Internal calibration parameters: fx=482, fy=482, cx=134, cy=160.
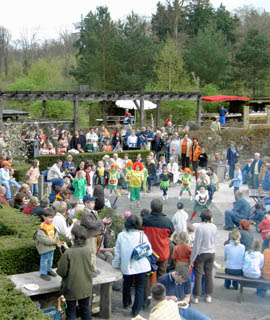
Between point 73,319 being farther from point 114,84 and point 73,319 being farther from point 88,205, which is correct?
point 114,84

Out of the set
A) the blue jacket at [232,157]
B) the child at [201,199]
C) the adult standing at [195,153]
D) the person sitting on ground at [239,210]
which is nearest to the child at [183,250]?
the person sitting on ground at [239,210]

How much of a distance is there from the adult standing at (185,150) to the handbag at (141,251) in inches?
477

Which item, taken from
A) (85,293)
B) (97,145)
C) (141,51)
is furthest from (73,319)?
(141,51)

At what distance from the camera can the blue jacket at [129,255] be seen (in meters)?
7.04

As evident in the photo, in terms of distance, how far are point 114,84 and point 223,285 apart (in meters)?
35.2

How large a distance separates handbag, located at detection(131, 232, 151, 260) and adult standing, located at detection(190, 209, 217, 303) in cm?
107

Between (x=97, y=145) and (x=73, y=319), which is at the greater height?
(x=97, y=145)

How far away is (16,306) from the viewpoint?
565 centimetres

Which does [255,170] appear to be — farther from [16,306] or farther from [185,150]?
[16,306]

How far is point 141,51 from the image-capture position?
41594mm

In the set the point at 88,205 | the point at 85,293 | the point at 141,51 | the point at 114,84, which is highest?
the point at 141,51

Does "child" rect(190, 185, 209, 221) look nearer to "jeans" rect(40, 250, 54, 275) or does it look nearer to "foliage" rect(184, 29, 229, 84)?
"jeans" rect(40, 250, 54, 275)

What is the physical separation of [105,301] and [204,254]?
180 cm

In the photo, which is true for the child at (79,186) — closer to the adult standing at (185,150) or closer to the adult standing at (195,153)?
the adult standing at (195,153)
